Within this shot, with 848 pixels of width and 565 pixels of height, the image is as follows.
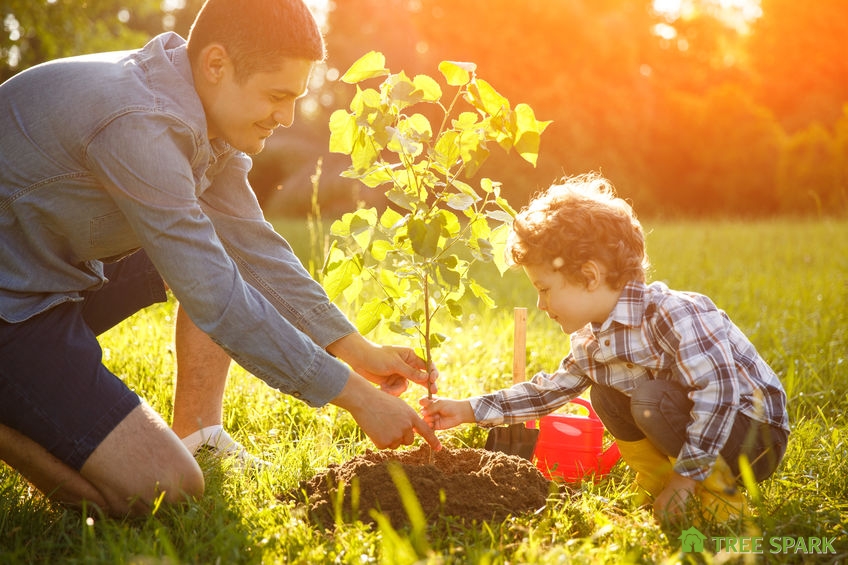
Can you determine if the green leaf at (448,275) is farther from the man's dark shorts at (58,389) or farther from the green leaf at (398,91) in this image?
the man's dark shorts at (58,389)

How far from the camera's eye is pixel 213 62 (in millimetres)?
2135

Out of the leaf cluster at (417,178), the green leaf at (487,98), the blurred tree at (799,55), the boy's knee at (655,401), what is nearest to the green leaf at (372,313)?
the leaf cluster at (417,178)

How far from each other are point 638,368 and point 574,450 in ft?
1.48

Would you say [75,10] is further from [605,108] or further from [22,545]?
[605,108]

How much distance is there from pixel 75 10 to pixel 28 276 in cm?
825

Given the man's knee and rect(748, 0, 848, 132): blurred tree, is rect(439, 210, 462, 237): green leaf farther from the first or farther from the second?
rect(748, 0, 848, 132): blurred tree

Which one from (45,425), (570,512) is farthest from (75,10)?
(570,512)

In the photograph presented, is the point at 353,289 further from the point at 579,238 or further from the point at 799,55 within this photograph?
the point at 799,55

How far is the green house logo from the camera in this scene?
1964mm

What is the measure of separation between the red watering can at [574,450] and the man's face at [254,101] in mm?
1447

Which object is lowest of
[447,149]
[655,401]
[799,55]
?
[655,401]

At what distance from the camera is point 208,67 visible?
2.14 meters

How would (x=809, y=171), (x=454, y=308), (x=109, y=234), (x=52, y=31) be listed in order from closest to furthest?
1. (x=109, y=234)
2. (x=454, y=308)
3. (x=52, y=31)
4. (x=809, y=171)

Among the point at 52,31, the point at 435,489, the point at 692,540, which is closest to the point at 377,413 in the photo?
the point at 435,489
